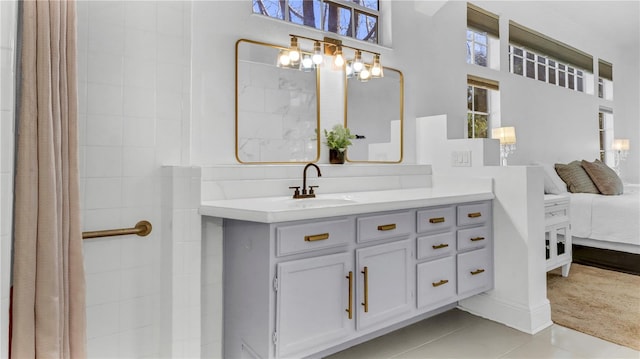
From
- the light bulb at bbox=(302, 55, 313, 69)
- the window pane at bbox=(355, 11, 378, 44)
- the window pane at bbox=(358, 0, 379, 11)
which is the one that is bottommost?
the light bulb at bbox=(302, 55, 313, 69)

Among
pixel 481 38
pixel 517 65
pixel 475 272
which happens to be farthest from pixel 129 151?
pixel 517 65

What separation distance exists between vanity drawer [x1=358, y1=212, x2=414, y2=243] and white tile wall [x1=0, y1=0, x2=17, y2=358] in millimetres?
1331

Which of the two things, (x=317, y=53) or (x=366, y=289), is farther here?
(x=317, y=53)

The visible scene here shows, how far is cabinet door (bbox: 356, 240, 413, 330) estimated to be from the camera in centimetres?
183

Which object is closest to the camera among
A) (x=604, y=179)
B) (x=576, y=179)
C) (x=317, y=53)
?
(x=317, y=53)

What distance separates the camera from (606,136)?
6.24 m

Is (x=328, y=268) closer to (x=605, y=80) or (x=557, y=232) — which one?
(x=557, y=232)

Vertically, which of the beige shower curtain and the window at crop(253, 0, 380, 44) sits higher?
the window at crop(253, 0, 380, 44)

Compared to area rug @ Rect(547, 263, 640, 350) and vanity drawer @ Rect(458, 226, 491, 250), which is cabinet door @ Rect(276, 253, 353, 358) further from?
area rug @ Rect(547, 263, 640, 350)

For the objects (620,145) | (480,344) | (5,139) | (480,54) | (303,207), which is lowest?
(480,344)

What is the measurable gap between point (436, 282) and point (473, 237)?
1.50ft

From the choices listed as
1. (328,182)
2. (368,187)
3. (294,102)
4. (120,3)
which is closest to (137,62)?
(120,3)

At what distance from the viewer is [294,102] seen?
2.36 m

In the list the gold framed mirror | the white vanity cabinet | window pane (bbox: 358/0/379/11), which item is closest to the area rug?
the white vanity cabinet
